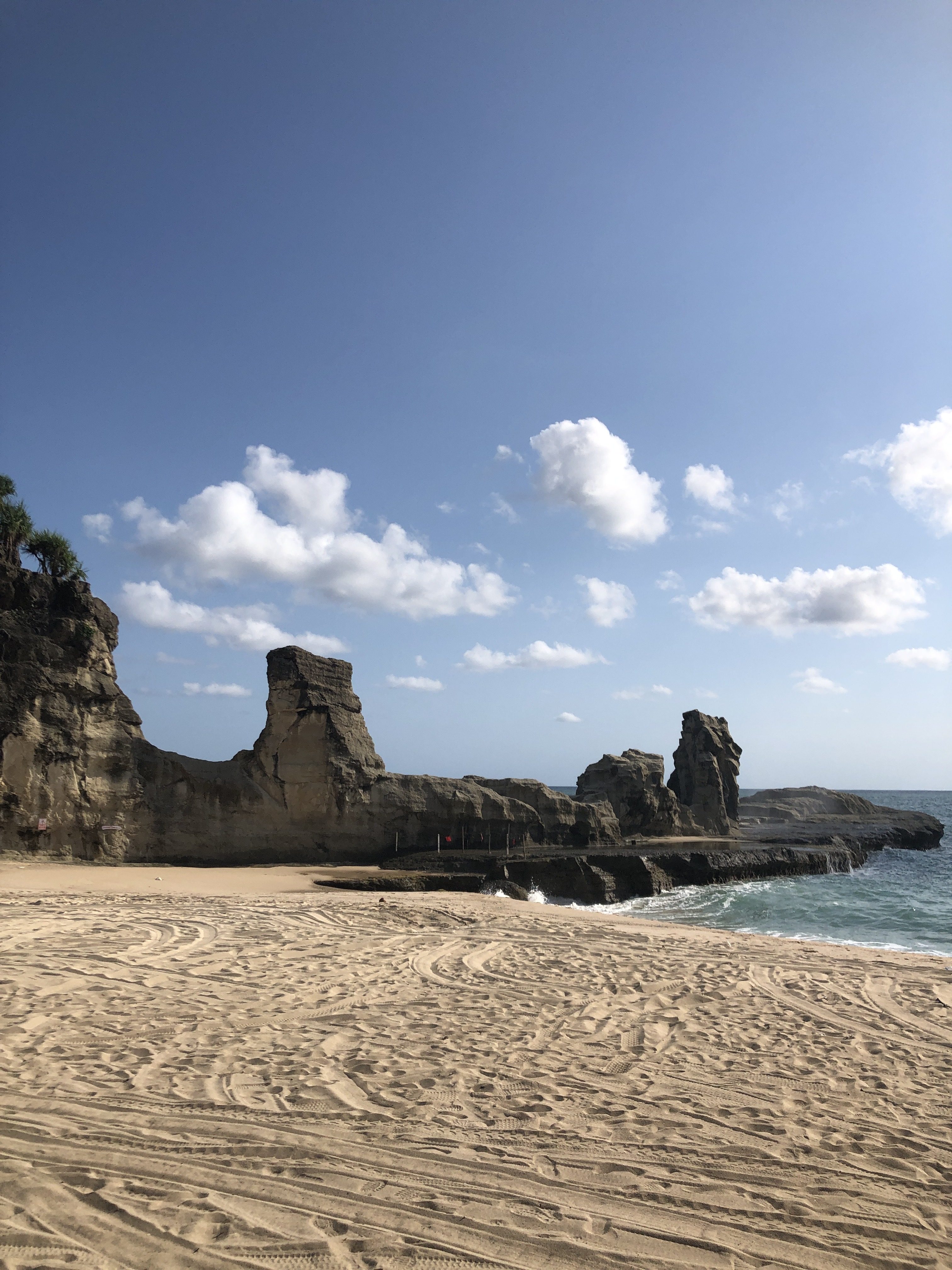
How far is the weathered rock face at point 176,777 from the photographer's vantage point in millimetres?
18469

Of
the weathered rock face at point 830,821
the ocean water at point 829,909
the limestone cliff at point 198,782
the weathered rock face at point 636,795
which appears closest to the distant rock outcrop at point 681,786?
the weathered rock face at point 636,795

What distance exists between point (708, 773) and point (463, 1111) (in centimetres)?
4500

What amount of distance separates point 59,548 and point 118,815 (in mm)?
7890

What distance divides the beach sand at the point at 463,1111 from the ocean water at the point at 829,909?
7547 millimetres

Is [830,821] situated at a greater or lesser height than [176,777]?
lesser

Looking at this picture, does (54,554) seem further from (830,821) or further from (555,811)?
(830,821)

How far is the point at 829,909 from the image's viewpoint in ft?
67.9

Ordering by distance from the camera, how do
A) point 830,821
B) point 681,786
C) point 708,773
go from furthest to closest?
point 830,821 < point 681,786 < point 708,773

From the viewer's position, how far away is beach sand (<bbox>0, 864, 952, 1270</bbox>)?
131 inches

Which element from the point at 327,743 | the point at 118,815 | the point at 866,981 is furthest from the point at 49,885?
the point at 866,981

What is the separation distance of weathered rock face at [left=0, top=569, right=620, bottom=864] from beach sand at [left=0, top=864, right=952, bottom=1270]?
10.9m

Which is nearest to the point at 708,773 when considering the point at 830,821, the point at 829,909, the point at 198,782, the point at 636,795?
the point at 636,795

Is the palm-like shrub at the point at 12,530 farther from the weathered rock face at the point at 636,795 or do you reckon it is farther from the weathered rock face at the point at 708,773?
the weathered rock face at the point at 708,773

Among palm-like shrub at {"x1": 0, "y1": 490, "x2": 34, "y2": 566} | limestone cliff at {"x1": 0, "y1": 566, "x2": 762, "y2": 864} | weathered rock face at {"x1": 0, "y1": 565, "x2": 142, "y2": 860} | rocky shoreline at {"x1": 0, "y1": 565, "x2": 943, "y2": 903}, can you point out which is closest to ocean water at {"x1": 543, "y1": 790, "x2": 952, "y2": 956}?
rocky shoreline at {"x1": 0, "y1": 565, "x2": 943, "y2": 903}
